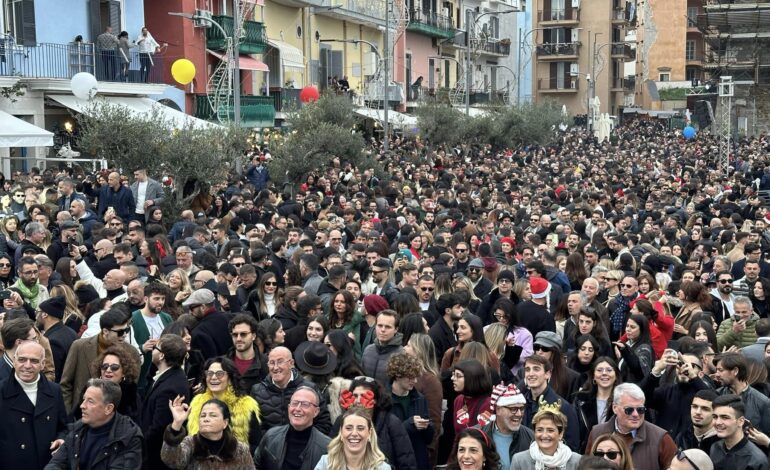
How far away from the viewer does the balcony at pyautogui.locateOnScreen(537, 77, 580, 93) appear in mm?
83812

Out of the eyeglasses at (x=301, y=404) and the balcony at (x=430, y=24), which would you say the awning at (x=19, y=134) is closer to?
the eyeglasses at (x=301, y=404)

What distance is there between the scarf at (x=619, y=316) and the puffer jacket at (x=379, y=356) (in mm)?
2896

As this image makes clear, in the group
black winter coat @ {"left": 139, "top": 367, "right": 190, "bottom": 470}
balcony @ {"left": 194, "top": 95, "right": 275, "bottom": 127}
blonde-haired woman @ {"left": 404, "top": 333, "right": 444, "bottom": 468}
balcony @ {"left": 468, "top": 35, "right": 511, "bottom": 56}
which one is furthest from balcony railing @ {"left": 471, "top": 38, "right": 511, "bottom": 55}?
black winter coat @ {"left": 139, "top": 367, "right": 190, "bottom": 470}

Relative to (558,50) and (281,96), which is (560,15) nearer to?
(558,50)

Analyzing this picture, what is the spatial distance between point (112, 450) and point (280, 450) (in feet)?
3.09

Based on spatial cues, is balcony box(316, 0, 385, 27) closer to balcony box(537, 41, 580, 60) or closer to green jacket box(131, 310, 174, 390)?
green jacket box(131, 310, 174, 390)

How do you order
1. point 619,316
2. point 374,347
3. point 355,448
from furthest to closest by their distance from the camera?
point 619,316 → point 374,347 → point 355,448

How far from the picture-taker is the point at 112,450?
6.28m

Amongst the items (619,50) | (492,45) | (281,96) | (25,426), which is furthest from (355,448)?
(619,50)

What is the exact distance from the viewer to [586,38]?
84.4 m

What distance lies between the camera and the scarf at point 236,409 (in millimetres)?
6727

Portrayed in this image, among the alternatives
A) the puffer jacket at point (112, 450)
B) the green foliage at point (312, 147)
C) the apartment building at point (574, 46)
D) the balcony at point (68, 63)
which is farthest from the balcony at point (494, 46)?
the puffer jacket at point (112, 450)

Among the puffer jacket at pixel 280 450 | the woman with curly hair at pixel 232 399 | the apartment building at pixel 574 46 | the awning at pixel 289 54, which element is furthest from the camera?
the apartment building at pixel 574 46

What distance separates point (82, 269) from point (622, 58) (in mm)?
78698
